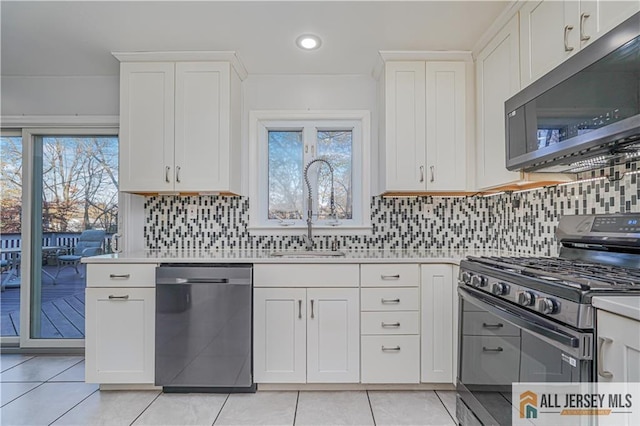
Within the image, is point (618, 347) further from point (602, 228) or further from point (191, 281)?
point (191, 281)

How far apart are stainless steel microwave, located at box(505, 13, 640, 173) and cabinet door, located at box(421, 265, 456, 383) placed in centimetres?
82

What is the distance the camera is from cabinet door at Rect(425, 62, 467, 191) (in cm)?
252

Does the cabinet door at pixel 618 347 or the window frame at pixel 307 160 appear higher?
the window frame at pixel 307 160

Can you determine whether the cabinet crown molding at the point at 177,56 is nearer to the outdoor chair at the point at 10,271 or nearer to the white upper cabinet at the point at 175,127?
the white upper cabinet at the point at 175,127

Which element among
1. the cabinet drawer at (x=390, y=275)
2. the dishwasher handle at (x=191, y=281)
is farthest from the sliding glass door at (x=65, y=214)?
the cabinet drawer at (x=390, y=275)

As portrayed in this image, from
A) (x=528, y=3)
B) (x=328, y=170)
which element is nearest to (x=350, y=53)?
(x=328, y=170)

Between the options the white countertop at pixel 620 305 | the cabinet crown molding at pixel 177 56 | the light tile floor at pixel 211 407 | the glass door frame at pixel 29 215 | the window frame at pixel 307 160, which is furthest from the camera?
the glass door frame at pixel 29 215

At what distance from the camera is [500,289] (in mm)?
1434

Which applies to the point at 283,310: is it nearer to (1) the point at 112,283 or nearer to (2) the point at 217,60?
(1) the point at 112,283

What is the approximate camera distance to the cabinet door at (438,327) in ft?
7.29

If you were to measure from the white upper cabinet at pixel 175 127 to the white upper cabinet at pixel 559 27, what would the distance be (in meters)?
1.88

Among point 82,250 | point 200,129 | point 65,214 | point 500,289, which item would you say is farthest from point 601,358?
point 65,214

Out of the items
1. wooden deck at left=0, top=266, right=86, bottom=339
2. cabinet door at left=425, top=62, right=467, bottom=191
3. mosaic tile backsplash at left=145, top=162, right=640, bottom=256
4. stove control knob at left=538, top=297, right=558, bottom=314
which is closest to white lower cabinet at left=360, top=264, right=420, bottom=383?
mosaic tile backsplash at left=145, top=162, right=640, bottom=256

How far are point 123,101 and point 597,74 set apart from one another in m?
Result: 2.74
